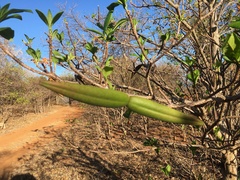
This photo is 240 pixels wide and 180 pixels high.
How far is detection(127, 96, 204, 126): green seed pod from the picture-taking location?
45 centimetres

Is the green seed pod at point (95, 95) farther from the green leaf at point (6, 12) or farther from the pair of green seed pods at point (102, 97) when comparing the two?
the green leaf at point (6, 12)

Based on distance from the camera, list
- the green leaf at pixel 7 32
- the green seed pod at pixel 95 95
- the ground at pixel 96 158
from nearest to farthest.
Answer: the green seed pod at pixel 95 95 < the green leaf at pixel 7 32 < the ground at pixel 96 158

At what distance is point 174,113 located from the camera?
512 mm

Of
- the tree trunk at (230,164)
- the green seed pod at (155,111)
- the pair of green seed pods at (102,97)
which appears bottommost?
the tree trunk at (230,164)

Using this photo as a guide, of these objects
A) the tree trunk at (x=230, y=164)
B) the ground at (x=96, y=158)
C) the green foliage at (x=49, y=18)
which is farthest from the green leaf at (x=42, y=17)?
the ground at (x=96, y=158)

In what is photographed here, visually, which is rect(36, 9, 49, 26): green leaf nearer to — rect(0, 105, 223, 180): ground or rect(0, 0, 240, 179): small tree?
rect(0, 0, 240, 179): small tree

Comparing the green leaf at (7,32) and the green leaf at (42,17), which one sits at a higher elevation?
the green leaf at (42,17)

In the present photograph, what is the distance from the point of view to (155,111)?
0.48 meters

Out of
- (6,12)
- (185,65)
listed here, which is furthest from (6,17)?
(185,65)

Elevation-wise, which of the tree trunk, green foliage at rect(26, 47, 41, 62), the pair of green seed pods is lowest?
the tree trunk

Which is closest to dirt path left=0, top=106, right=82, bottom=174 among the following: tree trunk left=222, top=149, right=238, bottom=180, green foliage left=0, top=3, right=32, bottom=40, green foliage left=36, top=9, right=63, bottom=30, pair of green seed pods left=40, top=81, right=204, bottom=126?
tree trunk left=222, top=149, right=238, bottom=180

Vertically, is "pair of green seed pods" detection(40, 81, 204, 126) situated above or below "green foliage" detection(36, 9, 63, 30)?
below

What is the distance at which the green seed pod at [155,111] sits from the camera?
0.45m

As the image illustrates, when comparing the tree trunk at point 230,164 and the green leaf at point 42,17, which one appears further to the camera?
the tree trunk at point 230,164
